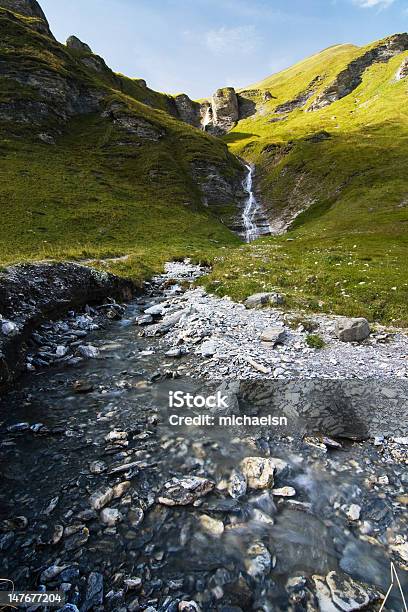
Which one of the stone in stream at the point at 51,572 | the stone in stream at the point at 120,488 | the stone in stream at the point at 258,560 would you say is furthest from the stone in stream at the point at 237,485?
the stone in stream at the point at 51,572

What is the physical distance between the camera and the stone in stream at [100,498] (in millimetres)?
6254

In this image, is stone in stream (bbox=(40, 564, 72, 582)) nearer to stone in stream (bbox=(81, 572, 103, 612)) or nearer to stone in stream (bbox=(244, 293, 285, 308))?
stone in stream (bbox=(81, 572, 103, 612))

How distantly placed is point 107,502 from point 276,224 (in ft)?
253

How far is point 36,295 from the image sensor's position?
14.7 m

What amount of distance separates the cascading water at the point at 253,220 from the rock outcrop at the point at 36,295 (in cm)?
5295

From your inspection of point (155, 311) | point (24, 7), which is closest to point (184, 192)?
point (155, 311)

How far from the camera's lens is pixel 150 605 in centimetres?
475

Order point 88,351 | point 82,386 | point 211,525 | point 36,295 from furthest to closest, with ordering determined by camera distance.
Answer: point 36,295, point 88,351, point 82,386, point 211,525

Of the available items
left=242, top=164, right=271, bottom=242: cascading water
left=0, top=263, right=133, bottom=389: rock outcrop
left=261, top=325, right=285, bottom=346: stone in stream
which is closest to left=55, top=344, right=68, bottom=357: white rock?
left=0, top=263, right=133, bottom=389: rock outcrop

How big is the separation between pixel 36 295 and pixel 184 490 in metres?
11.5

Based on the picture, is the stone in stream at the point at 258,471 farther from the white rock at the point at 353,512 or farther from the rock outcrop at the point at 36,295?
the rock outcrop at the point at 36,295

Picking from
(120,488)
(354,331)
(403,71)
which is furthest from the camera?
(403,71)

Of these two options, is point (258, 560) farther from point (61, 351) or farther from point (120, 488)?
point (61, 351)

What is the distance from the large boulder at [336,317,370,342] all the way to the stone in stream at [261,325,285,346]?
2.35 m
